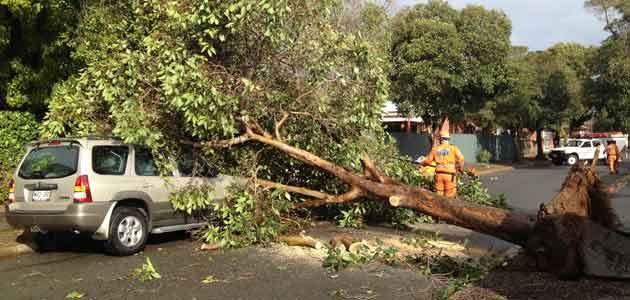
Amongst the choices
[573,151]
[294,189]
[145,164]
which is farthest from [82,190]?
[573,151]

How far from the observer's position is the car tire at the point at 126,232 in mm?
7922

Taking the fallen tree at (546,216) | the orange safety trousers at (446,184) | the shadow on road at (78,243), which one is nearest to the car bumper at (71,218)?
the shadow on road at (78,243)

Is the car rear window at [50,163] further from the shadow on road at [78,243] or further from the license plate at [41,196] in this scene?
the shadow on road at [78,243]

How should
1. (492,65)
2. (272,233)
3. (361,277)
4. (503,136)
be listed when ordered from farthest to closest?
1. (503,136)
2. (492,65)
3. (272,233)
4. (361,277)

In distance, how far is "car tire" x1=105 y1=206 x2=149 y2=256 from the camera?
7.92 m

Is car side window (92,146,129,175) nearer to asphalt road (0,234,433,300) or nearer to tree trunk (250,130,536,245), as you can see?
asphalt road (0,234,433,300)

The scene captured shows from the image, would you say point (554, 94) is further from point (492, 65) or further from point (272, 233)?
point (272, 233)

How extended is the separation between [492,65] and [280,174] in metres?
18.9

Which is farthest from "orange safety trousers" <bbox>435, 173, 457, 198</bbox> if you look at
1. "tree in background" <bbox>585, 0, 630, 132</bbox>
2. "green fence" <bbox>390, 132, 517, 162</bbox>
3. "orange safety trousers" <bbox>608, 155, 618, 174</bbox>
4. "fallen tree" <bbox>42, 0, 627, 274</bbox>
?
"tree in background" <bbox>585, 0, 630, 132</bbox>

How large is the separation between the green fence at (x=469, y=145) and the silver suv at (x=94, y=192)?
63.6ft

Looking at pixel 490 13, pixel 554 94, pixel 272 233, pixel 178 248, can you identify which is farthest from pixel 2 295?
pixel 554 94

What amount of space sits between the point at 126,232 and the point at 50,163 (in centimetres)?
134

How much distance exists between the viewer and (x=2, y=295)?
20.1 feet

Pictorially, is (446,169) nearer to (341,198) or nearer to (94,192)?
(341,198)
